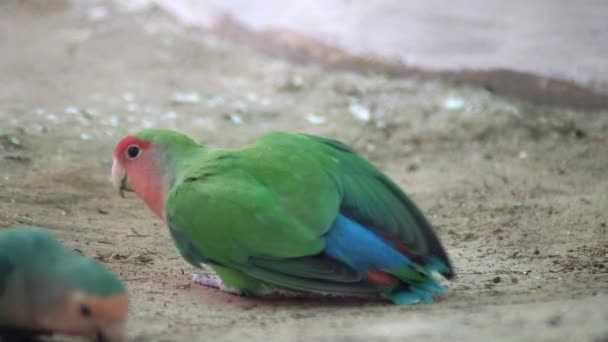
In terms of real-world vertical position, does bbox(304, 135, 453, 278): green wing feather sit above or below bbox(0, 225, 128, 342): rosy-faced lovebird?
above

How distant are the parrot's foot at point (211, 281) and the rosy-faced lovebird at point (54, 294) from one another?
0.94 metres

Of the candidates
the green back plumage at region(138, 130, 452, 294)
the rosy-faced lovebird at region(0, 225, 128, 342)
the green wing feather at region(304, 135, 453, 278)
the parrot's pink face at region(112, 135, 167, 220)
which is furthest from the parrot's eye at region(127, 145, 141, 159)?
the rosy-faced lovebird at region(0, 225, 128, 342)

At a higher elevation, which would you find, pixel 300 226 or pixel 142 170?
pixel 300 226

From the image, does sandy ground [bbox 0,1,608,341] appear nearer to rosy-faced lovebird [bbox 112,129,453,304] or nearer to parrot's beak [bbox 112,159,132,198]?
rosy-faced lovebird [bbox 112,129,453,304]

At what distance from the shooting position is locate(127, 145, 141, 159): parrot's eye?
10.8 feet

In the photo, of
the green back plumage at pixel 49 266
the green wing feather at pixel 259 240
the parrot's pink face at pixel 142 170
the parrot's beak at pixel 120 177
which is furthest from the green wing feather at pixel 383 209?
the green back plumage at pixel 49 266

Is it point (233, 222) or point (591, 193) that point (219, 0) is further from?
point (233, 222)

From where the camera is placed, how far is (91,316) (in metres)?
2.07

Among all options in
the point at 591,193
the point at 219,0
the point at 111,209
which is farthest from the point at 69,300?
the point at 219,0

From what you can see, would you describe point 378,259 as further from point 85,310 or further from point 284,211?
point 85,310

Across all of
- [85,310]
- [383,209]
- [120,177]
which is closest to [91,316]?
[85,310]

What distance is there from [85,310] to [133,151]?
131 cm

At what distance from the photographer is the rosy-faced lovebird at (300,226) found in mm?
2783

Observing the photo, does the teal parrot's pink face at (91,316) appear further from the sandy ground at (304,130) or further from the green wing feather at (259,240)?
the green wing feather at (259,240)
